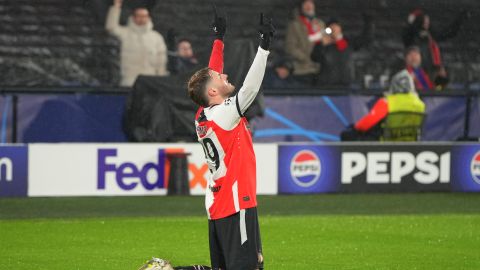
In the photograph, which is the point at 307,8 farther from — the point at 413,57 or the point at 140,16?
the point at 140,16

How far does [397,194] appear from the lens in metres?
16.5

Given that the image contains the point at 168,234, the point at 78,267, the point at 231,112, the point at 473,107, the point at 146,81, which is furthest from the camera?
the point at 473,107

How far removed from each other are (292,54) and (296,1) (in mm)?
1590

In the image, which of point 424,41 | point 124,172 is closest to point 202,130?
point 124,172

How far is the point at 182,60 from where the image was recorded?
17953 millimetres

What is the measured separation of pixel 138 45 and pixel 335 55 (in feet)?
11.5

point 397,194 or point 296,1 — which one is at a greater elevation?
point 296,1

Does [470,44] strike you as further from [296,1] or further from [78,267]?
[78,267]

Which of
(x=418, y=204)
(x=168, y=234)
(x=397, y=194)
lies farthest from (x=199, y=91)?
(x=397, y=194)

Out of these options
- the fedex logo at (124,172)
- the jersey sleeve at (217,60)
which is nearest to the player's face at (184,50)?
the fedex logo at (124,172)

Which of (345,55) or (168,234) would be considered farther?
(345,55)

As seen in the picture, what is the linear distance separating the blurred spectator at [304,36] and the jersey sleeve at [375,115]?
1658 millimetres

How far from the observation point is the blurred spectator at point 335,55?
18.5 m

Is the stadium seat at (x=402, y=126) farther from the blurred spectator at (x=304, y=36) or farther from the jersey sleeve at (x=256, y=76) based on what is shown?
the jersey sleeve at (x=256, y=76)
